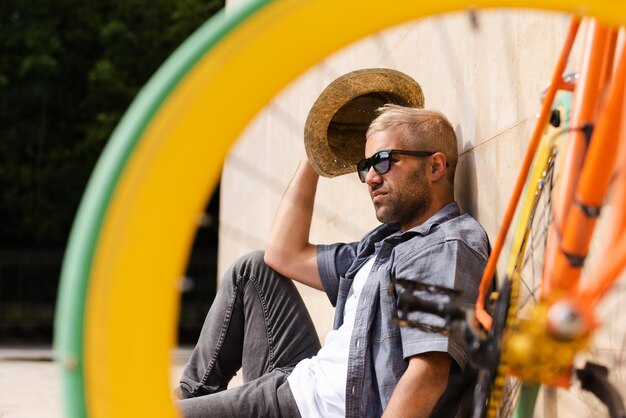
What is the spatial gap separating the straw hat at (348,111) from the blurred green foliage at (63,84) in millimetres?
12194

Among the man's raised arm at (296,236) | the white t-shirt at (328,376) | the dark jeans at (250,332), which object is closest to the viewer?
the white t-shirt at (328,376)

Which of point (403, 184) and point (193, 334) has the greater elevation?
point (403, 184)

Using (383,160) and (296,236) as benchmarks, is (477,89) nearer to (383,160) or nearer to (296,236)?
(383,160)

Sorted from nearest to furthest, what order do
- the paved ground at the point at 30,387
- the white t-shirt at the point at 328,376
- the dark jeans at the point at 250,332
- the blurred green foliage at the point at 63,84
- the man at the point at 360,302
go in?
1. the man at the point at 360,302
2. the white t-shirt at the point at 328,376
3. the dark jeans at the point at 250,332
4. the paved ground at the point at 30,387
5. the blurred green foliage at the point at 63,84

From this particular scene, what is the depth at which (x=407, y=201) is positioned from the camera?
2.33 metres

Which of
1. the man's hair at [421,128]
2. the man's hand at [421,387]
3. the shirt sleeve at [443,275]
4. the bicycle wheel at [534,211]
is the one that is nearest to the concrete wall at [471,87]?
the man's hair at [421,128]

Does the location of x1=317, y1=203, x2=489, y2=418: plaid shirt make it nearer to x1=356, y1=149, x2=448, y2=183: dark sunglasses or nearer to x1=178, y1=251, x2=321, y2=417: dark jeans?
x1=356, y1=149, x2=448, y2=183: dark sunglasses

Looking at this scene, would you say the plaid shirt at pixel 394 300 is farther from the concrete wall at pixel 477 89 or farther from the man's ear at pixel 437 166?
the concrete wall at pixel 477 89

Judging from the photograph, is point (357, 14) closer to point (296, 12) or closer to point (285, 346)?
point (296, 12)

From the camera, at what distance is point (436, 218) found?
2270 mm

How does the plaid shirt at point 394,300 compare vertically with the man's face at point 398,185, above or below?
below

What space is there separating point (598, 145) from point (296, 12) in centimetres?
44

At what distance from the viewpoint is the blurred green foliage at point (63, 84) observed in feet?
48.4

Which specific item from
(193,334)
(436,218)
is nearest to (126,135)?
(436,218)
